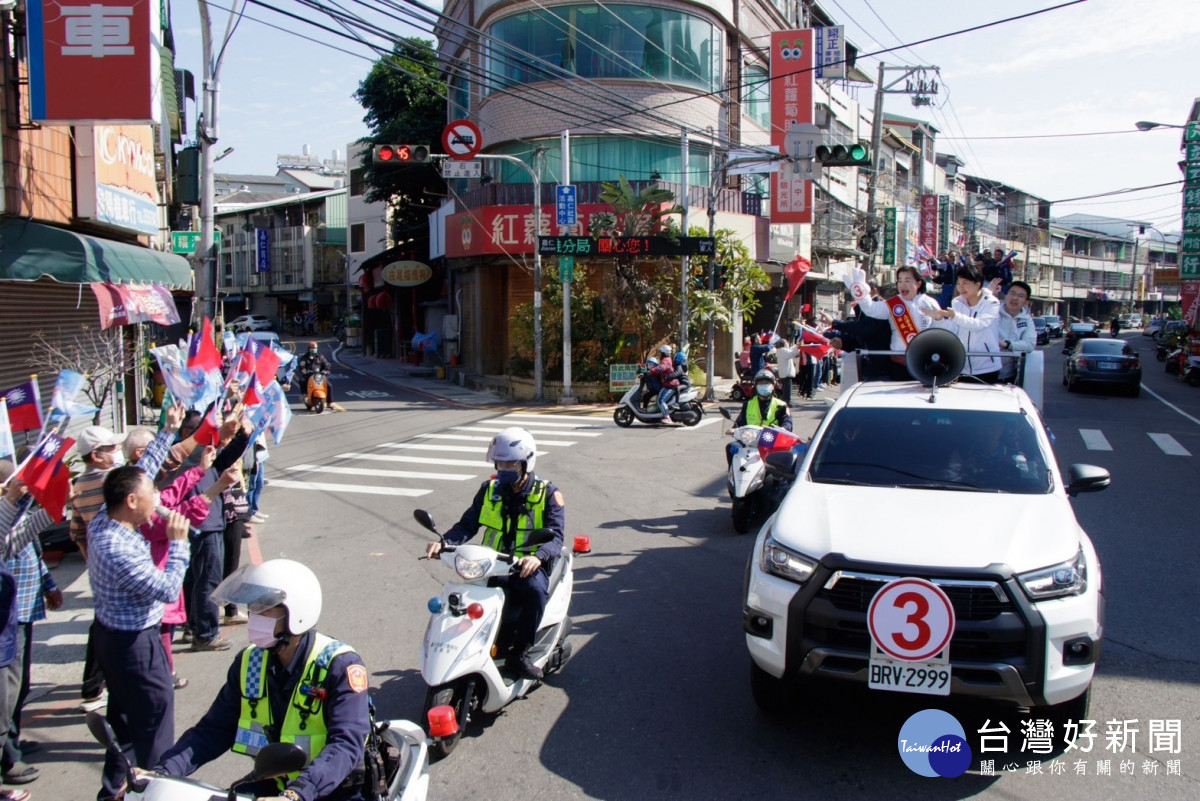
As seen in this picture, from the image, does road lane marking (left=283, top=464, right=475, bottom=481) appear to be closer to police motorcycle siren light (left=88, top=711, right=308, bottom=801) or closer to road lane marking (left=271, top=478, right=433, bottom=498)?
road lane marking (left=271, top=478, right=433, bottom=498)

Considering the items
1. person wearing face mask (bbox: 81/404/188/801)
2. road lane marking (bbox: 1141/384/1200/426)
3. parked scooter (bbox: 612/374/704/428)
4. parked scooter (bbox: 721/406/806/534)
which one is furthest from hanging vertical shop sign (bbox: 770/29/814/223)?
person wearing face mask (bbox: 81/404/188/801)

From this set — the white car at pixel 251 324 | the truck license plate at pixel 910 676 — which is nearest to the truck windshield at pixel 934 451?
the truck license plate at pixel 910 676

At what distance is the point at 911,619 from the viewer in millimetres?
4320

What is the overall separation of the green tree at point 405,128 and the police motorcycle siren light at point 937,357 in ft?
104

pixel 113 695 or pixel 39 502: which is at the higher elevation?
pixel 39 502

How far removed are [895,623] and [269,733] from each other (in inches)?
110

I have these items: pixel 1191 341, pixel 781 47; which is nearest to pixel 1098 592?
pixel 781 47

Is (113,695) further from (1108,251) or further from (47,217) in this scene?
(1108,251)

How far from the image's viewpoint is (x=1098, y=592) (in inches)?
180

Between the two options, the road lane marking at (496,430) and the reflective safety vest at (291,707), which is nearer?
the reflective safety vest at (291,707)

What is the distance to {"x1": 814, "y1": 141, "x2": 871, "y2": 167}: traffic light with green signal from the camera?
16.3 metres

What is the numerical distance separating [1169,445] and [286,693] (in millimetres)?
16485

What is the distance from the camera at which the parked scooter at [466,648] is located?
15.5ft

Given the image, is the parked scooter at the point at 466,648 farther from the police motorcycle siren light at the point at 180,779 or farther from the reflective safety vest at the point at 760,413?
the reflective safety vest at the point at 760,413
